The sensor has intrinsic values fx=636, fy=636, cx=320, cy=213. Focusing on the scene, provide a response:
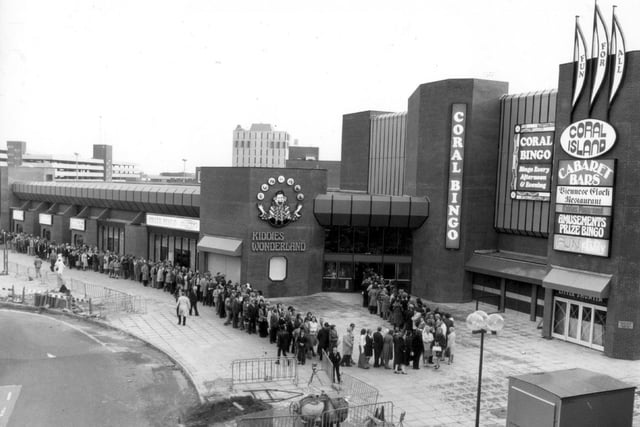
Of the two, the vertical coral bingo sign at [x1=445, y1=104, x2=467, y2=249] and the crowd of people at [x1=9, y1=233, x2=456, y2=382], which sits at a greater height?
the vertical coral bingo sign at [x1=445, y1=104, x2=467, y2=249]

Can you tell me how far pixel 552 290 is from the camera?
27.3 metres

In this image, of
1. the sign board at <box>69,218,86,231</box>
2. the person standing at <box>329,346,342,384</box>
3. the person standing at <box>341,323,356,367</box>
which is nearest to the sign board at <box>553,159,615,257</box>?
the person standing at <box>341,323,356,367</box>

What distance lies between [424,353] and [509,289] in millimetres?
12290

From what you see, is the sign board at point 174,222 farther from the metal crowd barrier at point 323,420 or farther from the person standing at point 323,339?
the metal crowd barrier at point 323,420

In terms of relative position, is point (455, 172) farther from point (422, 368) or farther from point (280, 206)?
point (422, 368)

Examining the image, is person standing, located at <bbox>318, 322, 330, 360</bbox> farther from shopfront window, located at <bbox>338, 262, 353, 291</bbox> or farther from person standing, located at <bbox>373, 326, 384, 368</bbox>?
shopfront window, located at <bbox>338, 262, 353, 291</bbox>

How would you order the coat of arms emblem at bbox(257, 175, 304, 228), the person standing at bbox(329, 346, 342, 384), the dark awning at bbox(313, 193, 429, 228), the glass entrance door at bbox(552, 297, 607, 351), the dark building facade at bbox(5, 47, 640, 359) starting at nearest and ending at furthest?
1. the person standing at bbox(329, 346, 342, 384)
2. the dark building facade at bbox(5, 47, 640, 359)
3. the glass entrance door at bbox(552, 297, 607, 351)
4. the coat of arms emblem at bbox(257, 175, 304, 228)
5. the dark awning at bbox(313, 193, 429, 228)

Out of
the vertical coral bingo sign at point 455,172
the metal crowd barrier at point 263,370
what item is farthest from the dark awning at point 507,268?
the metal crowd barrier at point 263,370

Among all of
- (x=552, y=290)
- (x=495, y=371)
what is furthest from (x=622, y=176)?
(x=495, y=371)

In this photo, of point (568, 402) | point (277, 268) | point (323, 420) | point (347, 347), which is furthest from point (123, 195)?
point (568, 402)

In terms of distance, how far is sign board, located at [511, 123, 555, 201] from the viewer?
31094mm

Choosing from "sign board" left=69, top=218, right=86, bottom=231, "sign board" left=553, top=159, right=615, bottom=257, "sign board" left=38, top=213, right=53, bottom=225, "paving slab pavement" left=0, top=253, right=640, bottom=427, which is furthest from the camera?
"sign board" left=38, top=213, right=53, bottom=225

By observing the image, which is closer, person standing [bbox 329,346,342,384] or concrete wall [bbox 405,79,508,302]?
person standing [bbox 329,346,342,384]

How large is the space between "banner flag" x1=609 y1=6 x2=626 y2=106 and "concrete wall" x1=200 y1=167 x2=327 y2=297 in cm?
1598
